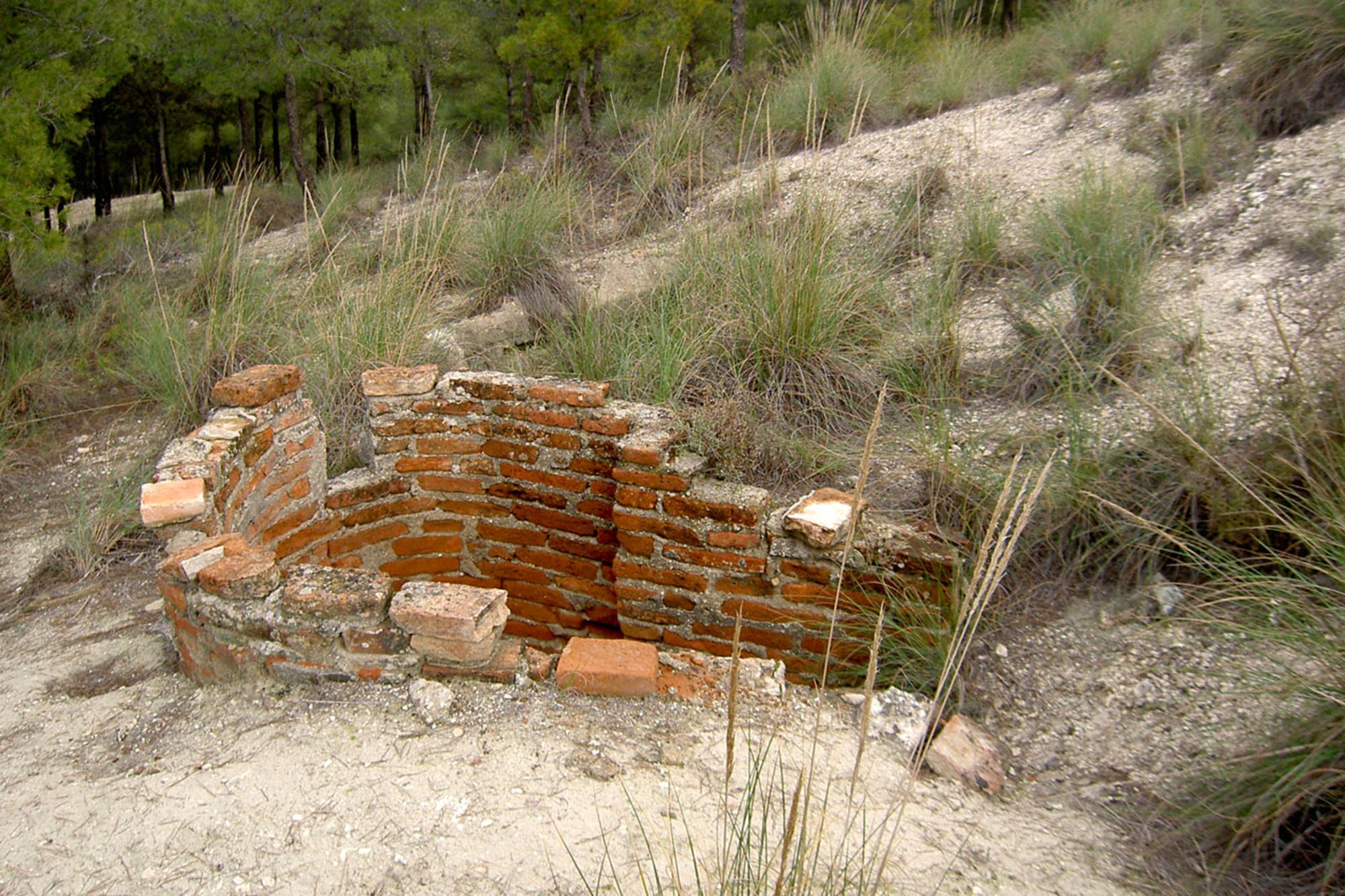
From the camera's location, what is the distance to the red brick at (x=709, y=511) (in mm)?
3195

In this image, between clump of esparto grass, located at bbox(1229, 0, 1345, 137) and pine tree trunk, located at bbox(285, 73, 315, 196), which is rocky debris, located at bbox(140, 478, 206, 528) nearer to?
clump of esparto grass, located at bbox(1229, 0, 1345, 137)

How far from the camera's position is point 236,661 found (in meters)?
2.75

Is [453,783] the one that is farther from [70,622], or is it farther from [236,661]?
[70,622]

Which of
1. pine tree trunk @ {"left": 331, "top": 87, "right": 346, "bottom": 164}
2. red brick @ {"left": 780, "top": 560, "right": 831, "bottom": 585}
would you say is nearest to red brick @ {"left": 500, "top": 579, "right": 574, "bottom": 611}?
red brick @ {"left": 780, "top": 560, "right": 831, "bottom": 585}

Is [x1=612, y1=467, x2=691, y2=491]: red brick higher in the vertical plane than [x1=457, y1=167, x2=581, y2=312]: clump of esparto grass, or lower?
lower

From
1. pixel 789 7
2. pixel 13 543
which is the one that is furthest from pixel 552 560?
pixel 789 7

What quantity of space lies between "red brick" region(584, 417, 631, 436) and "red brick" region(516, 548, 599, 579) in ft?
1.94

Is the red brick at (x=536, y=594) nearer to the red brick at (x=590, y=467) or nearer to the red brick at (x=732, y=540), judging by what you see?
the red brick at (x=590, y=467)

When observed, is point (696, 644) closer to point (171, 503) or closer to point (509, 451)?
point (509, 451)

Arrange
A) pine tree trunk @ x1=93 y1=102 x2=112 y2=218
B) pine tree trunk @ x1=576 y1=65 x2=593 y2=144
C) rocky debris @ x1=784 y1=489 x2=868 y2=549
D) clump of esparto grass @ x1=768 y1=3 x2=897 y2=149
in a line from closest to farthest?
1. rocky debris @ x1=784 y1=489 x2=868 y2=549
2. clump of esparto grass @ x1=768 y1=3 x2=897 y2=149
3. pine tree trunk @ x1=576 y1=65 x2=593 y2=144
4. pine tree trunk @ x1=93 y1=102 x2=112 y2=218

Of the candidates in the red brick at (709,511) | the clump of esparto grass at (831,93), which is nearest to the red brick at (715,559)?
the red brick at (709,511)

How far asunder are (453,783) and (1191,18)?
23.6ft

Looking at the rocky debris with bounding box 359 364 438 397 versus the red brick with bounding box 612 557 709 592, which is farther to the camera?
the rocky debris with bounding box 359 364 438 397

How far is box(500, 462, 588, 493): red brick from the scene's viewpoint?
372cm
